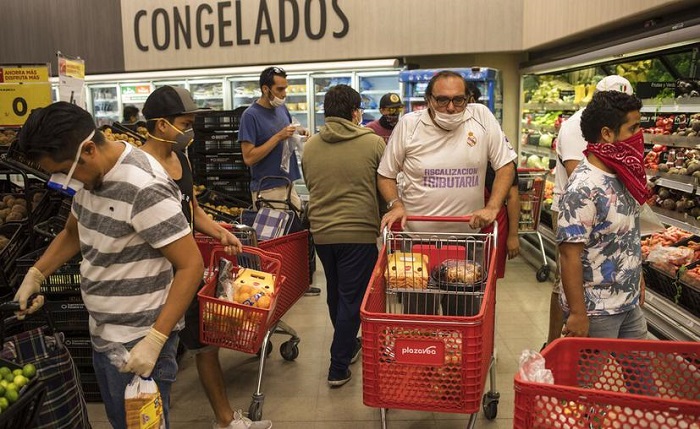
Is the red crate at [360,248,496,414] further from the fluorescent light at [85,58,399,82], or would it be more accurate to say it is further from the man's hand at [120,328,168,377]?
the fluorescent light at [85,58,399,82]

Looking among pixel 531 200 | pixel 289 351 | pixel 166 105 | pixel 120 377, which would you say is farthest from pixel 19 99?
pixel 531 200

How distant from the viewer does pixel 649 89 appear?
4695 mm

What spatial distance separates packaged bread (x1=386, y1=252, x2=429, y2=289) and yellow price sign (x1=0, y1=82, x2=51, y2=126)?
10.4ft

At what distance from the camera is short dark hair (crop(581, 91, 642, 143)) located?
223cm

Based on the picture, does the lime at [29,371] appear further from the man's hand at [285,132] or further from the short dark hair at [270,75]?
the short dark hair at [270,75]

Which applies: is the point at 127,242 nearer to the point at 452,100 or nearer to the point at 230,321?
the point at 230,321

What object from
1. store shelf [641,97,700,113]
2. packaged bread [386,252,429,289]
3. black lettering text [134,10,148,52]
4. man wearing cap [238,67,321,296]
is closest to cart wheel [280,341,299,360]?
man wearing cap [238,67,321,296]

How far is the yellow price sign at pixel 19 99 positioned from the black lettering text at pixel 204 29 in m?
4.36

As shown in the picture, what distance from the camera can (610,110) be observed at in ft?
7.33

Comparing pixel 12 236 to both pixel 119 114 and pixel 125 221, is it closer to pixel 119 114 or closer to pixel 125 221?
pixel 125 221

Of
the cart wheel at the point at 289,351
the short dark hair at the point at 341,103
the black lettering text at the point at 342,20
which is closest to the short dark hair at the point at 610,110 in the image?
the short dark hair at the point at 341,103

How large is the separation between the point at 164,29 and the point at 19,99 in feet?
15.4

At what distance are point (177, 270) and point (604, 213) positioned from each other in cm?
156

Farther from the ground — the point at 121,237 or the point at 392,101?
the point at 392,101
